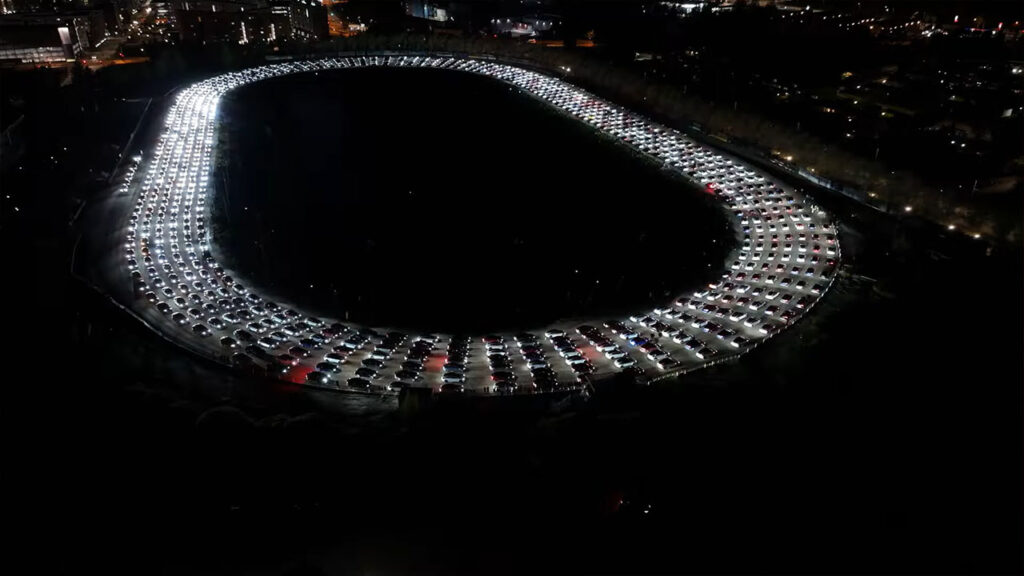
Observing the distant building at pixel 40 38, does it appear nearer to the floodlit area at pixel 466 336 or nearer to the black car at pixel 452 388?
the floodlit area at pixel 466 336

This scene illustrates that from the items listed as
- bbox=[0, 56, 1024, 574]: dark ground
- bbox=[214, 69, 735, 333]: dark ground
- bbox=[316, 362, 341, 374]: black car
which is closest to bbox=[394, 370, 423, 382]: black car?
bbox=[316, 362, 341, 374]: black car

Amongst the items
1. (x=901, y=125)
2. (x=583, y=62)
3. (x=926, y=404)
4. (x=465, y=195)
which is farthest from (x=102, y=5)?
(x=926, y=404)

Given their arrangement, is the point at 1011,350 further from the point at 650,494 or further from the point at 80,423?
the point at 80,423

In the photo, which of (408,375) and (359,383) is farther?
(408,375)

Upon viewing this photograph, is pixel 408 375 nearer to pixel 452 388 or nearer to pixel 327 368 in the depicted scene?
pixel 452 388

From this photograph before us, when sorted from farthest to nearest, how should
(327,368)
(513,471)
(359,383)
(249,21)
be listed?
(249,21) → (327,368) → (359,383) → (513,471)

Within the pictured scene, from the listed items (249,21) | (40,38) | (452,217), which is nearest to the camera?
(452,217)

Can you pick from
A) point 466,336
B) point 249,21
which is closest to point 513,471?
point 466,336
